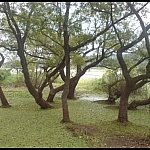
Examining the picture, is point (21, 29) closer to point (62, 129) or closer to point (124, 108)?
point (62, 129)

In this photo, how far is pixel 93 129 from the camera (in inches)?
242

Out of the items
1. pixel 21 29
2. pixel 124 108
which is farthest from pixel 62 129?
pixel 21 29

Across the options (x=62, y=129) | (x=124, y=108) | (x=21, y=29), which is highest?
(x=21, y=29)

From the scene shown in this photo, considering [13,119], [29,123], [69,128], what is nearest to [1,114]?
[13,119]

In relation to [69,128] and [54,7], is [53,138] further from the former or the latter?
[54,7]

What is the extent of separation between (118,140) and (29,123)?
251cm

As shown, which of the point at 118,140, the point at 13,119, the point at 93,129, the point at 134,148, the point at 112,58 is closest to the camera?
the point at 134,148

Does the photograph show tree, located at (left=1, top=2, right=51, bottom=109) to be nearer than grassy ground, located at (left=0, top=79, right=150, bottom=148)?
No

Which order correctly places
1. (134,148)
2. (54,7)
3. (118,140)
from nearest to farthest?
(134,148), (118,140), (54,7)

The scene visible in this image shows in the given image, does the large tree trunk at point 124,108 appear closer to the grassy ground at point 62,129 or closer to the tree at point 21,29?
the grassy ground at point 62,129

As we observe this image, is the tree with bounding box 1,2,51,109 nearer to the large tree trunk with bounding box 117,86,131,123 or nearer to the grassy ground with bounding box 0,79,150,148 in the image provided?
the grassy ground with bounding box 0,79,150,148

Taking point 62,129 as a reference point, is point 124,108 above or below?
above

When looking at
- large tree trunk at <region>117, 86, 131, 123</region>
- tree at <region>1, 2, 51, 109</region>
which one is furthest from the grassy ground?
tree at <region>1, 2, 51, 109</region>

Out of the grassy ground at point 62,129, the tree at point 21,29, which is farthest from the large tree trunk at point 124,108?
the tree at point 21,29
